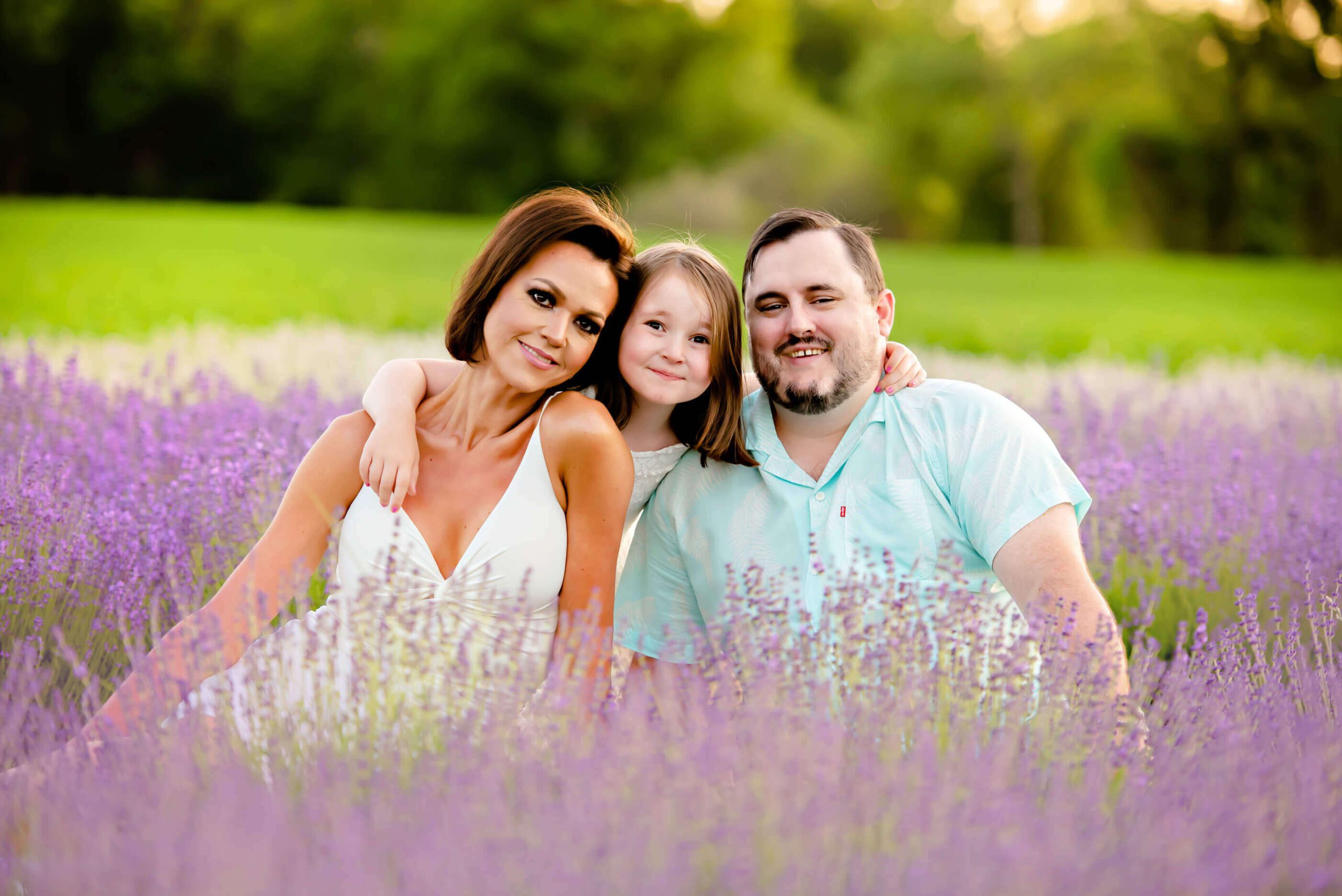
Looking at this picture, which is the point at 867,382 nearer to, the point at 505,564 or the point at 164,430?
the point at 505,564

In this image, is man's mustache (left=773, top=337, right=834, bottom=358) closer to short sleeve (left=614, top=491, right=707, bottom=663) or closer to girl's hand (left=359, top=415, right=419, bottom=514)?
short sleeve (left=614, top=491, right=707, bottom=663)

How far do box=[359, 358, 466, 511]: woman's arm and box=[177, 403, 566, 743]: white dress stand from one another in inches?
3.3

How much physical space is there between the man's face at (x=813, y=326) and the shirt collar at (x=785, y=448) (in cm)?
8

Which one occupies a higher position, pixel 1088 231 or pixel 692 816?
pixel 1088 231

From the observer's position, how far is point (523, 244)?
2.87 m

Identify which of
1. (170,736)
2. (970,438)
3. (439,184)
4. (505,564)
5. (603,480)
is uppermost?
(439,184)

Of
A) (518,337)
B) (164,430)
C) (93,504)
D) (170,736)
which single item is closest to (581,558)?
(518,337)

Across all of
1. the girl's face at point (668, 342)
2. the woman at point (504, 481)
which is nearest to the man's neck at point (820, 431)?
the girl's face at point (668, 342)

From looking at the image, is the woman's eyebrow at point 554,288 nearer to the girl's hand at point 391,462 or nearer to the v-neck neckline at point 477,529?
the v-neck neckline at point 477,529

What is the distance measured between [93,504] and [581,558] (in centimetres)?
167

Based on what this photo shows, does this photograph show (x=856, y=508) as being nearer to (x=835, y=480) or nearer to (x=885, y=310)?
(x=835, y=480)

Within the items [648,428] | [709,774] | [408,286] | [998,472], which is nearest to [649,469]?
[648,428]

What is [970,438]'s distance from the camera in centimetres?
301

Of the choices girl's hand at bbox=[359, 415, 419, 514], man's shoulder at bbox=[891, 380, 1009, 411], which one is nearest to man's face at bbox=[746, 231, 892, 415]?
man's shoulder at bbox=[891, 380, 1009, 411]
